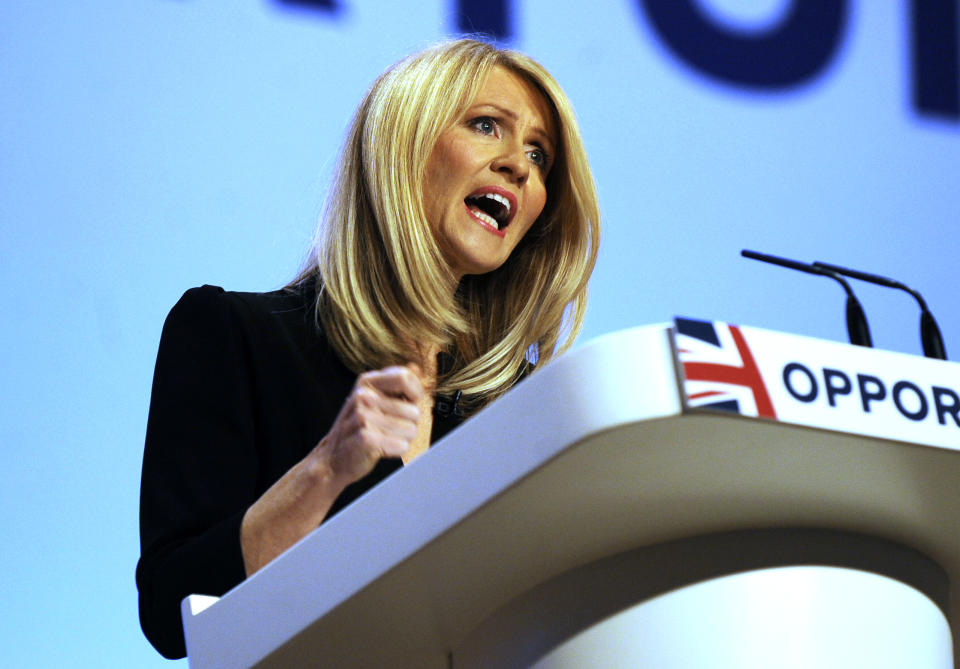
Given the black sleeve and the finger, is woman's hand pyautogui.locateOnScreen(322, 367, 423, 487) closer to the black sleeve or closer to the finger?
the finger

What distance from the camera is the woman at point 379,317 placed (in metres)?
1.09

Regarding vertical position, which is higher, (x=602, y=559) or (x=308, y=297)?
(x=308, y=297)

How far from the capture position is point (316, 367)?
141 centimetres

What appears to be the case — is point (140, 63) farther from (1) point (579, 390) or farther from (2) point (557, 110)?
(1) point (579, 390)

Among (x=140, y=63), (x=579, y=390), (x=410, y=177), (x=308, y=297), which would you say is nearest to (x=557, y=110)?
(x=410, y=177)

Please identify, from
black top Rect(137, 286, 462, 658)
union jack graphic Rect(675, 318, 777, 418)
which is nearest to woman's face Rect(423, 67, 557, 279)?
black top Rect(137, 286, 462, 658)

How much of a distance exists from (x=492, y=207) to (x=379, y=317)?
27 cm

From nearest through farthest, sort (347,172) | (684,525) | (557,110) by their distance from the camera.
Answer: (684,525)
(347,172)
(557,110)

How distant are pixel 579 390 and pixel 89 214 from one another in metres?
1.41

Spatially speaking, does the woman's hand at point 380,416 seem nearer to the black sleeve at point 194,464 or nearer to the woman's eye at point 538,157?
the black sleeve at point 194,464

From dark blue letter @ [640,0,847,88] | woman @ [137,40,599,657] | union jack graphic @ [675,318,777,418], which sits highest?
dark blue letter @ [640,0,847,88]

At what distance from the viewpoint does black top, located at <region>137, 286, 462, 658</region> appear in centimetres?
109

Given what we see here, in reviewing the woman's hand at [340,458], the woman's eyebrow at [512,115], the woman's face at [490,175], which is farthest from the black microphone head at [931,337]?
the woman's eyebrow at [512,115]

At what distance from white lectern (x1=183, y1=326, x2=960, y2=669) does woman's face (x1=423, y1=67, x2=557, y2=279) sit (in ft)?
2.95
